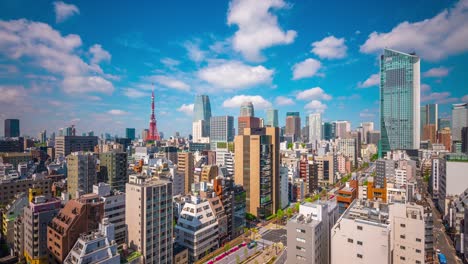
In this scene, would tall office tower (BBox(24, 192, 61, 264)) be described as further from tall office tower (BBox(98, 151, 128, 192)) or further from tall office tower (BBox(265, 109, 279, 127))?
tall office tower (BBox(265, 109, 279, 127))

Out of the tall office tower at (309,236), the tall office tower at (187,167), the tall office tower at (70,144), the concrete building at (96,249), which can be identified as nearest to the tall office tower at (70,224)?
the concrete building at (96,249)

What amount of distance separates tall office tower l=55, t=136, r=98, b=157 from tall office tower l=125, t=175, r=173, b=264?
259 ft

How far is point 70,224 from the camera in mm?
20969

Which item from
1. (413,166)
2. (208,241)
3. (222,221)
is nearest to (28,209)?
(208,241)

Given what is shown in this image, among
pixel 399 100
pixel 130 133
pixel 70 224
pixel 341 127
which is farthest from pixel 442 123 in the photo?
pixel 130 133

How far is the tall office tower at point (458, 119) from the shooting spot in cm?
8062

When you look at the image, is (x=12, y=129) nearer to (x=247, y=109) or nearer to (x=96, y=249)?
(x=96, y=249)

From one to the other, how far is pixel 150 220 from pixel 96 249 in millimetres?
5090

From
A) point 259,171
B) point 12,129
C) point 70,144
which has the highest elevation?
point 12,129

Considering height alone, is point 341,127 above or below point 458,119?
below

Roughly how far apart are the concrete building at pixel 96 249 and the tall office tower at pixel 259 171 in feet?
86.6

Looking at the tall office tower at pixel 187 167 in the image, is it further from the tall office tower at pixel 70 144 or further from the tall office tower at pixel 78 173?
the tall office tower at pixel 70 144

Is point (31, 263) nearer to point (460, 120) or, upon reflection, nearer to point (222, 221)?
point (222, 221)

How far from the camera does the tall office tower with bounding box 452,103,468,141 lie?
8062 centimetres
